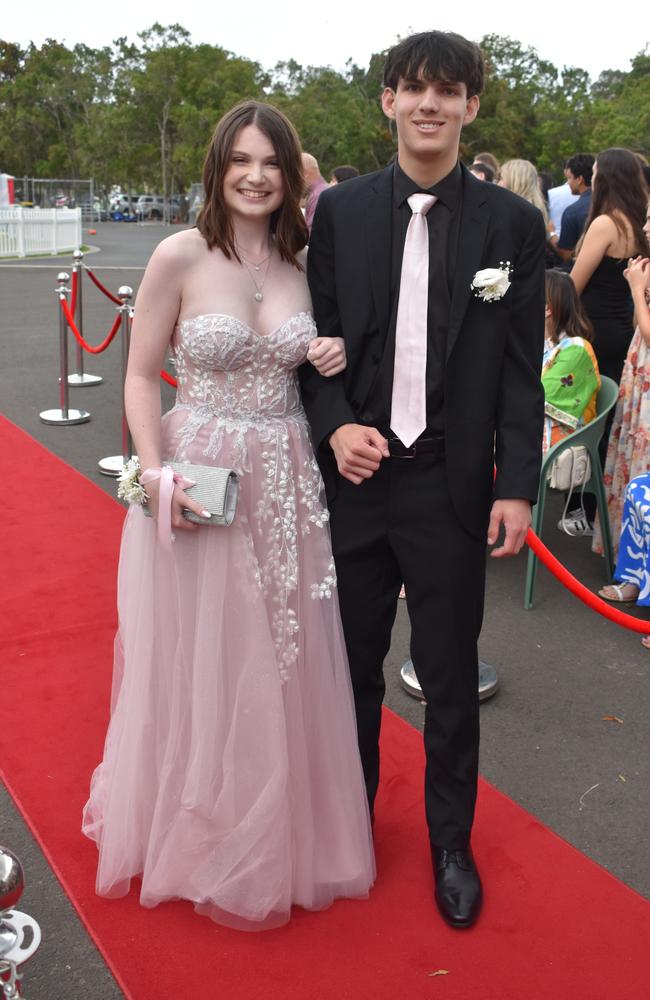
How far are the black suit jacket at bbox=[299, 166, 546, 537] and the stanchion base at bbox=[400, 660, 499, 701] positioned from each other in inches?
61.6

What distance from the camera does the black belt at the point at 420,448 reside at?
248cm

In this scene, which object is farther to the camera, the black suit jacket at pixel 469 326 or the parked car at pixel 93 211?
the parked car at pixel 93 211

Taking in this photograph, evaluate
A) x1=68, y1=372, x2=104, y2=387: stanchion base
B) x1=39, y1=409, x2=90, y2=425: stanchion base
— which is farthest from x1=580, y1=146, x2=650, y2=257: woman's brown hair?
x1=68, y1=372, x2=104, y2=387: stanchion base

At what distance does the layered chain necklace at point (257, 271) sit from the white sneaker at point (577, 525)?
3.65 meters

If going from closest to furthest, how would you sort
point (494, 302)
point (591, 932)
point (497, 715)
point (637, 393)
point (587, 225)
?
point (494, 302), point (591, 932), point (497, 715), point (637, 393), point (587, 225)

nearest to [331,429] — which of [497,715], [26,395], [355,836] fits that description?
[355,836]

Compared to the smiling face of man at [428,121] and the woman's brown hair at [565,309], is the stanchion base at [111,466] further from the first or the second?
the smiling face of man at [428,121]

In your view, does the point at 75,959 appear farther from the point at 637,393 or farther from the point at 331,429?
the point at 637,393

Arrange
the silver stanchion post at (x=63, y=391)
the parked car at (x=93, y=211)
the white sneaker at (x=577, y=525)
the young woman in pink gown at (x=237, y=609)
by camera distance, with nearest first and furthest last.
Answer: the young woman in pink gown at (x=237, y=609) < the white sneaker at (x=577, y=525) < the silver stanchion post at (x=63, y=391) < the parked car at (x=93, y=211)

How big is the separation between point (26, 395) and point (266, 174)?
720 centimetres

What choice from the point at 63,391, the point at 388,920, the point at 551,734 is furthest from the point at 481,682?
the point at 63,391

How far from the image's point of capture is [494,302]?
2.38 m

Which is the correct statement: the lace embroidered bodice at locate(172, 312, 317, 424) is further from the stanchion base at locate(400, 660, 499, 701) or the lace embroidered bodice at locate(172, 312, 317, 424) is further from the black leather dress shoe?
the stanchion base at locate(400, 660, 499, 701)

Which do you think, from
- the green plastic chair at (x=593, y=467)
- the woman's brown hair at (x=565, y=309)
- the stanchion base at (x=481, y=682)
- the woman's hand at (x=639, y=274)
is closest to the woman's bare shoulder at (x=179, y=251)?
the stanchion base at (x=481, y=682)
